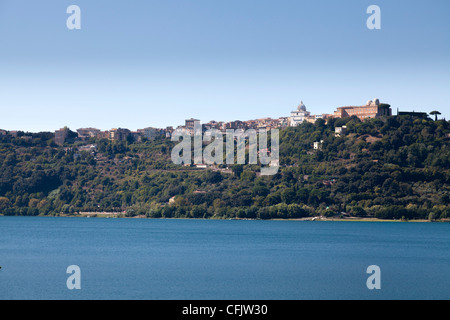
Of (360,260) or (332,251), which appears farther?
(332,251)

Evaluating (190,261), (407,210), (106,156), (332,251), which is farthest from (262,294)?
(106,156)

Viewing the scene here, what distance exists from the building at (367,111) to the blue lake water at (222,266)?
5765 centimetres

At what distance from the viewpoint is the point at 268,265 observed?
40500mm

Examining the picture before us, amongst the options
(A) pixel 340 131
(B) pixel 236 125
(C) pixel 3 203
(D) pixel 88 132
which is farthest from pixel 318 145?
(D) pixel 88 132

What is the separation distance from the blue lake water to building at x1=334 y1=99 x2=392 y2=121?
57.6 meters

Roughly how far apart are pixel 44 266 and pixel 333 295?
17.7 m

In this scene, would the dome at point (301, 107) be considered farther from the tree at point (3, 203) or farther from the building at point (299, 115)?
the tree at point (3, 203)

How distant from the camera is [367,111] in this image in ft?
403

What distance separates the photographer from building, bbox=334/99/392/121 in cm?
12062

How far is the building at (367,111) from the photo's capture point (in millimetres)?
120625

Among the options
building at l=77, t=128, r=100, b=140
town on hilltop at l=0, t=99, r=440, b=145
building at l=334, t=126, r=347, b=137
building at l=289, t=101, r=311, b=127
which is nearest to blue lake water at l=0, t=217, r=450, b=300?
building at l=334, t=126, r=347, b=137

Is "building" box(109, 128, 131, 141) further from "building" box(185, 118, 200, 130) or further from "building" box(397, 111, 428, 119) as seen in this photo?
"building" box(397, 111, 428, 119)

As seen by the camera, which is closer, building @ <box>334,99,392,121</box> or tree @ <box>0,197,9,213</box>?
tree @ <box>0,197,9,213</box>
